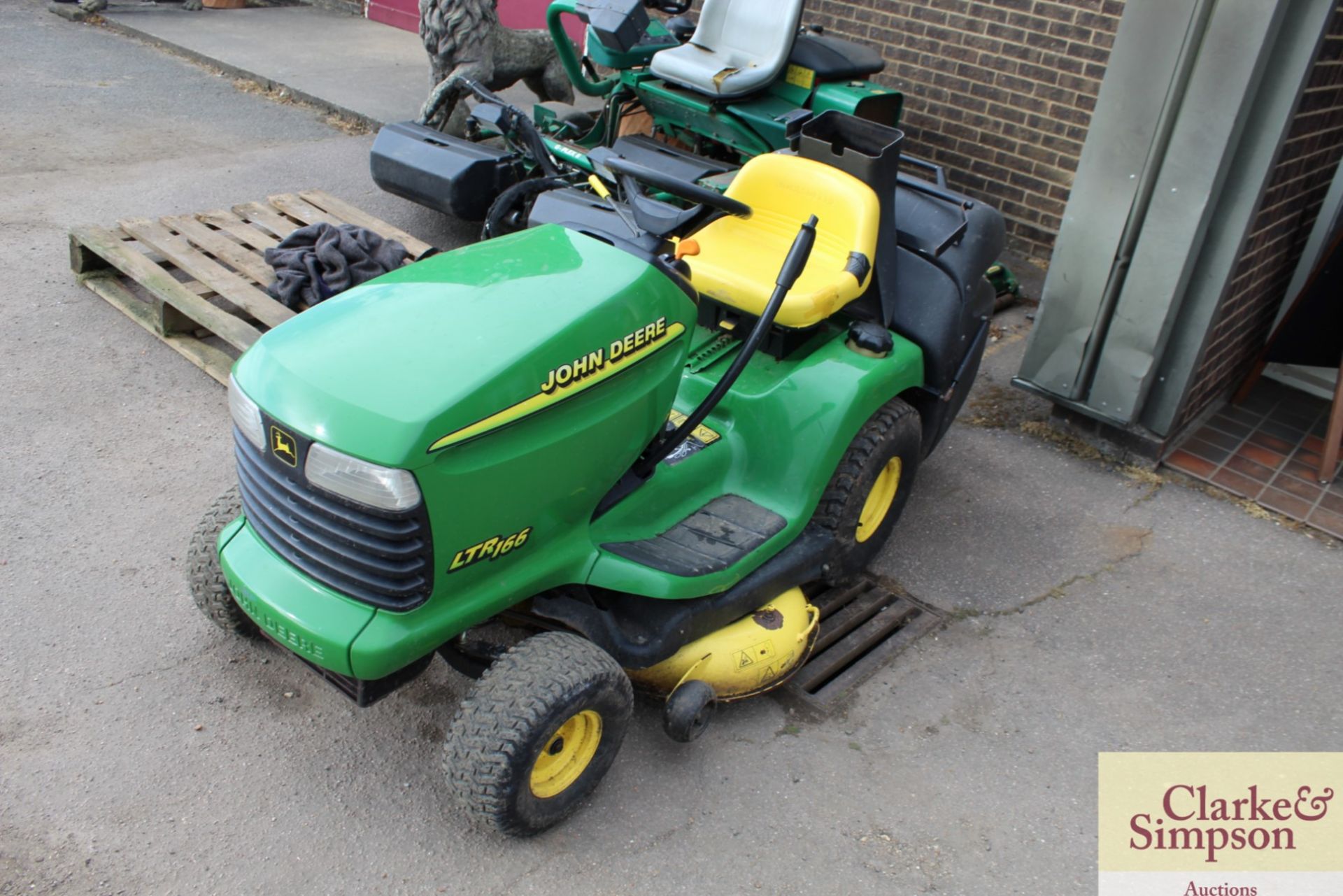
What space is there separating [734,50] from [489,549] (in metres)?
3.89

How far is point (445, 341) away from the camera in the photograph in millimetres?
2428

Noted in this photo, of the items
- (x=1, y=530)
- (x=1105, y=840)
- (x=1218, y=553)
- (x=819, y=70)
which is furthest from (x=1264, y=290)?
(x=1, y=530)

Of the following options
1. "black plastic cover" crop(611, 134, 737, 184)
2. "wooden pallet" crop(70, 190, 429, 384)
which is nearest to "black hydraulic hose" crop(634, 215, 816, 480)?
"black plastic cover" crop(611, 134, 737, 184)

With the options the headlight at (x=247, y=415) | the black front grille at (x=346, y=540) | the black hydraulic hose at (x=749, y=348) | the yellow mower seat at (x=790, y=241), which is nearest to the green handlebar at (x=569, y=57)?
the yellow mower seat at (x=790, y=241)

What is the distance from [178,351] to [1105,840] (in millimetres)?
3883

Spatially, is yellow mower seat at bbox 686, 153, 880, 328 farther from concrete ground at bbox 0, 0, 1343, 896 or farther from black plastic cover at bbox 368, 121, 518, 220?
black plastic cover at bbox 368, 121, 518, 220

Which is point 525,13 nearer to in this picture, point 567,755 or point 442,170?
point 442,170

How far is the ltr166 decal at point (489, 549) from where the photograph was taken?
2430 mm

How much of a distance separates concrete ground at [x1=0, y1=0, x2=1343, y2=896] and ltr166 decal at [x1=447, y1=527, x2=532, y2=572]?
2.34 ft

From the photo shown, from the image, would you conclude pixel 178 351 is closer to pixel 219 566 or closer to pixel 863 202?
pixel 219 566

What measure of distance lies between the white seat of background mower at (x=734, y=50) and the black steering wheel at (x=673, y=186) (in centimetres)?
255

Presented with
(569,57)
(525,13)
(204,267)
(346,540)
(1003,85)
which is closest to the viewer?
(346,540)

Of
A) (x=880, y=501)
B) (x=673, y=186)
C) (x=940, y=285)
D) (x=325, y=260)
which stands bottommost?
(x=880, y=501)

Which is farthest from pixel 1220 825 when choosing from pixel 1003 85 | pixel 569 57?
pixel 569 57
